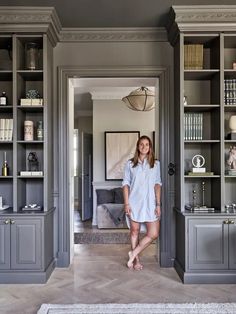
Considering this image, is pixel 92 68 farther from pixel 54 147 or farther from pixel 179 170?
pixel 179 170

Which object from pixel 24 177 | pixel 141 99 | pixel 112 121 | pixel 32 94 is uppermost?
pixel 141 99

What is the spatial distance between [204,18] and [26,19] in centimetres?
185

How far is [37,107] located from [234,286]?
2780 millimetres

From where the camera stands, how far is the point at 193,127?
12.2ft

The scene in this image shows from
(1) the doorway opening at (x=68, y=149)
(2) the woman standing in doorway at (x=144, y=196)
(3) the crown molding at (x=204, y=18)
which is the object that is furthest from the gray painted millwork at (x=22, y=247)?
(3) the crown molding at (x=204, y=18)

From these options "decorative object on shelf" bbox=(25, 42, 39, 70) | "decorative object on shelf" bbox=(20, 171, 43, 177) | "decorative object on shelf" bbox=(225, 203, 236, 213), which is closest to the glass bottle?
"decorative object on shelf" bbox=(20, 171, 43, 177)

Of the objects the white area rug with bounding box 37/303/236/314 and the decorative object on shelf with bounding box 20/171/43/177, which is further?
the decorative object on shelf with bounding box 20/171/43/177

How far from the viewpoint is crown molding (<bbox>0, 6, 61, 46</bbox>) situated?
3424 mm

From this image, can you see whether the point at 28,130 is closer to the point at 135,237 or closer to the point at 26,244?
the point at 26,244

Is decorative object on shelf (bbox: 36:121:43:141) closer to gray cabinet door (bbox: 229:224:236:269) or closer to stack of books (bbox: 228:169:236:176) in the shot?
stack of books (bbox: 228:169:236:176)

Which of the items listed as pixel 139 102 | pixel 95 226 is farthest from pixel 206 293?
pixel 95 226

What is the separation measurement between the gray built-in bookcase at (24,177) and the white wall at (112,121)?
3.37 m

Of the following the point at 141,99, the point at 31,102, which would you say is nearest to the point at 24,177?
the point at 31,102

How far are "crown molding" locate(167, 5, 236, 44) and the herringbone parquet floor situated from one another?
2.65 meters
